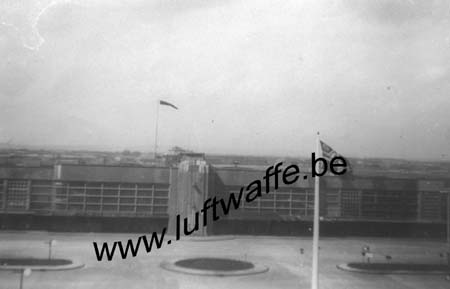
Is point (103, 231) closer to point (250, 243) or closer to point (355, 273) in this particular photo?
point (250, 243)

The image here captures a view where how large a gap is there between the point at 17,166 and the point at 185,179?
13309mm

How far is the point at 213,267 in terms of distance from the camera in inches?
875

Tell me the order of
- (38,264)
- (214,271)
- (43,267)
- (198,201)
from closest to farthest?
(43,267)
(214,271)
(38,264)
(198,201)

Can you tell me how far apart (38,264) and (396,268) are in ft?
61.2

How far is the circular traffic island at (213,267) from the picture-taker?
2080 cm

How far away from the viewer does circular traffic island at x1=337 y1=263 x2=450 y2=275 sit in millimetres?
22641

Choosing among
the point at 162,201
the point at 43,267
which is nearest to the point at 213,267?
the point at 43,267

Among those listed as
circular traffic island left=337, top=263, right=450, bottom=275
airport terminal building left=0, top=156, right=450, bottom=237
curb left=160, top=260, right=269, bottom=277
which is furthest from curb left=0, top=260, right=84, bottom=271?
circular traffic island left=337, top=263, right=450, bottom=275

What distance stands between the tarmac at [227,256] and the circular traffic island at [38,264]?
16.5 inches

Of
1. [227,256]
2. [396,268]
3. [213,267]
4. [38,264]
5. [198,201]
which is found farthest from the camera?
[198,201]

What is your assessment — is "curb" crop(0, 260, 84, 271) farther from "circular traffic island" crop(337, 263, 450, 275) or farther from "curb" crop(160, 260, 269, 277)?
"circular traffic island" crop(337, 263, 450, 275)

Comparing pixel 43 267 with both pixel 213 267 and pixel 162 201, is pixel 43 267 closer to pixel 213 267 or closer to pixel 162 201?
pixel 213 267

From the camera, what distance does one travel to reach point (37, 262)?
21.8m

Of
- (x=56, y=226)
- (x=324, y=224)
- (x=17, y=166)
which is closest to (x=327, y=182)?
(x=324, y=224)
